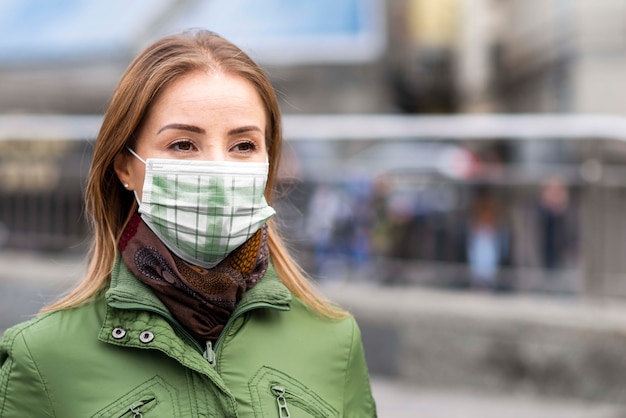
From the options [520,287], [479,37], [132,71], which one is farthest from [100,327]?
[479,37]

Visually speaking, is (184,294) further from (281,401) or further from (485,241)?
(485,241)

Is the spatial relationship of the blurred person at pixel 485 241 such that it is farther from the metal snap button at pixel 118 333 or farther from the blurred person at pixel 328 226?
the metal snap button at pixel 118 333

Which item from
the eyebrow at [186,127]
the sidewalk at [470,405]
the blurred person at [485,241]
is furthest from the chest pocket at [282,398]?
the blurred person at [485,241]

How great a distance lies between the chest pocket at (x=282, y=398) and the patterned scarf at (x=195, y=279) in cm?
14

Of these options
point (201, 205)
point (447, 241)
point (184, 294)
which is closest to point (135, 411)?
point (184, 294)

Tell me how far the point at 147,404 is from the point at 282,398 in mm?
290

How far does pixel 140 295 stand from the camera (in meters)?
1.89

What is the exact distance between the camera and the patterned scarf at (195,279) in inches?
75.4

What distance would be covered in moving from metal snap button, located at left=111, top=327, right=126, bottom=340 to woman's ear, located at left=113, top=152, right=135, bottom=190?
1.25 feet

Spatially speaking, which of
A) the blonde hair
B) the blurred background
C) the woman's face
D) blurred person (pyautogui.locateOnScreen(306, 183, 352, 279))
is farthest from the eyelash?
blurred person (pyautogui.locateOnScreen(306, 183, 352, 279))

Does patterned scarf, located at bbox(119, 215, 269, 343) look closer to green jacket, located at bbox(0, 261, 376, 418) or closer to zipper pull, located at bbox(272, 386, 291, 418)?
green jacket, located at bbox(0, 261, 376, 418)

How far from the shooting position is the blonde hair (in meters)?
1.98

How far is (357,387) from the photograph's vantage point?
2.14m

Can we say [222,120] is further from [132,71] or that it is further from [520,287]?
[520,287]
